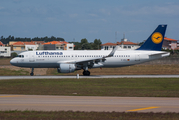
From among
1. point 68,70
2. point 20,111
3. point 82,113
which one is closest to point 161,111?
point 82,113

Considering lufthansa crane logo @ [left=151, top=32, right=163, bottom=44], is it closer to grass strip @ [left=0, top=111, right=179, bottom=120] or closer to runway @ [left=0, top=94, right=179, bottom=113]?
runway @ [left=0, top=94, right=179, bottom=113]

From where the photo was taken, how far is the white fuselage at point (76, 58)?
1446 inches

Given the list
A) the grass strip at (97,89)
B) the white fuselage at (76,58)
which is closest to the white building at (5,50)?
the white fuselage at (76,58)

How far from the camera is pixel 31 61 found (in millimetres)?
36656

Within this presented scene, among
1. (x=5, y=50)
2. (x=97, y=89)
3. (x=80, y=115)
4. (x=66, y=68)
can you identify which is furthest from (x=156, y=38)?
(x=5, y=50)

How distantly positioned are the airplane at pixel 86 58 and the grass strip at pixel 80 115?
22.5 m

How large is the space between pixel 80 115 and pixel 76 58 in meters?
25.3

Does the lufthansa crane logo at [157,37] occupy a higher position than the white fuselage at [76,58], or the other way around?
the lufthansa crane logo at [157,37]

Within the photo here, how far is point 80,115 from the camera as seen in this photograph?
12148 millimetres

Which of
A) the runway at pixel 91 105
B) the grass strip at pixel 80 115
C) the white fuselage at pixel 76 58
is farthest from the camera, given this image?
the white fuselage at pixel 76 58


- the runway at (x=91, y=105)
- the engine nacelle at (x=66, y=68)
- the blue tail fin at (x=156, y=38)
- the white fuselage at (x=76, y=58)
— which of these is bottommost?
the runway at (x=91, y=105)

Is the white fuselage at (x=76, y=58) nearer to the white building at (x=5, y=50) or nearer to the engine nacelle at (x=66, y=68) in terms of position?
the engine nacelle at (x=66, y=68)

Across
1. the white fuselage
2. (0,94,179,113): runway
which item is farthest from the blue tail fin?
(0,94,179,113): runway

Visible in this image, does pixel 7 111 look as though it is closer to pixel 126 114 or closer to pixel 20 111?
pixel 20 111
